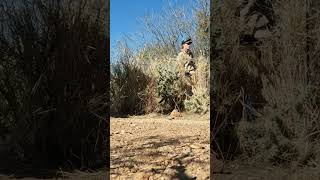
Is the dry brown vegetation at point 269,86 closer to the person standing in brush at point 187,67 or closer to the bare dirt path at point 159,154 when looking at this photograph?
the bare dirt path at point 159,154

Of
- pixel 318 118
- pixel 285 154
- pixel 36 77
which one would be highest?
pixel 36 77

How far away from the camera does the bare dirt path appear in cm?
358

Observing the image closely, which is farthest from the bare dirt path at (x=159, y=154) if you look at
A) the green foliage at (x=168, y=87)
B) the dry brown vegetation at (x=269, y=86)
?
the green foliage at (x=168, y=87)

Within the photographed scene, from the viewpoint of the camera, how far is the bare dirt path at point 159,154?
11.7 ft

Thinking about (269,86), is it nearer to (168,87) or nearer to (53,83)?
(53,83)

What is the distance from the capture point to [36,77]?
2.74 m

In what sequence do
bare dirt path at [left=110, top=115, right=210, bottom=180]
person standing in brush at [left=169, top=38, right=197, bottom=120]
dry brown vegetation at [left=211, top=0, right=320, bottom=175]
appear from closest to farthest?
dry brown vegetation at [left=211, top=0, right=320, bottom=175], bare dirt path at [left=110, top=115, right=210, bottom=180], person standing in brush at [left=169, top=38, right=197, bottom=120]

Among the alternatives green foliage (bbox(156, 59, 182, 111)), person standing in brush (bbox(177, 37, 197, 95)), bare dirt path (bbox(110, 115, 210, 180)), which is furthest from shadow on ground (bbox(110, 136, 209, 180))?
person standing in brush (bbox(177, 37, 197, 95))

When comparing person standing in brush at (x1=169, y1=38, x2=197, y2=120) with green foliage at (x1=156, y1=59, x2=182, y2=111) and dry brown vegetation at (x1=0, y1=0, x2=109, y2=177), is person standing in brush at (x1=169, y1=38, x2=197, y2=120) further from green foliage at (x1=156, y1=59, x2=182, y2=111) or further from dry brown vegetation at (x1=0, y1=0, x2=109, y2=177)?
dry brown vegetation at (x1=0, y1=0, x2=109, y2=177)

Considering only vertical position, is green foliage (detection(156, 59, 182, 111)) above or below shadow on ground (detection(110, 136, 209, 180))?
above

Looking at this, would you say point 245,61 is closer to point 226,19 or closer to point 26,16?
point 226,19

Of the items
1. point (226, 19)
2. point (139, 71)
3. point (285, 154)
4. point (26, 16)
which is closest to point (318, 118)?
point (285, 154)

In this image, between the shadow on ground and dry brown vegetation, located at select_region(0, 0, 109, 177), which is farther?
the shadow on ground

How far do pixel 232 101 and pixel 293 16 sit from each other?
0.68 m
